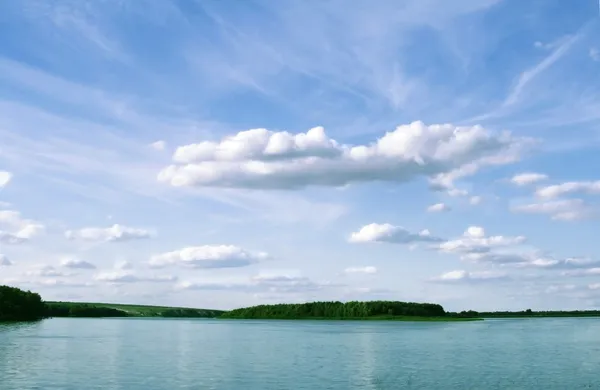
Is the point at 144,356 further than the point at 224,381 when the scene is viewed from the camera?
Yes

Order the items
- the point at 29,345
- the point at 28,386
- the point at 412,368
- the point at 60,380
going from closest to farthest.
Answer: the point at 28,386 → the point at 60,380 → the point at 412,368 → the point at 29,345

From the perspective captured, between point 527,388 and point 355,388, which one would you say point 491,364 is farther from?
point 355,388

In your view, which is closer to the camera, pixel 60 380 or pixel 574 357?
pixel 60 380

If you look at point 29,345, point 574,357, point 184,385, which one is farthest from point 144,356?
point 574,357

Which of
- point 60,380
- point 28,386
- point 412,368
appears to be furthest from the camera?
point 412,368

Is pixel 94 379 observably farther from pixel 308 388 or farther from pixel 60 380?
pixel 308 388

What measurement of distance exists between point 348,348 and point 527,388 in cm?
5450

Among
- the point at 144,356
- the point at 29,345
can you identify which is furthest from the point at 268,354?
the point at 29,345

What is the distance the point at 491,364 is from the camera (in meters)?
80.2

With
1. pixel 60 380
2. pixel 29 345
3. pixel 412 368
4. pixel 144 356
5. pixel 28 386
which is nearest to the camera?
pixel 28 386

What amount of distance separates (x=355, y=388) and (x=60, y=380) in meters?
27.5

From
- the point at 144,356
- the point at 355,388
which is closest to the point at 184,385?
the point at 355,388

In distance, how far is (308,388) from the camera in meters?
57.5

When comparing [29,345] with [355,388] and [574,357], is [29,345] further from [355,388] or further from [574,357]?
[574,357]
